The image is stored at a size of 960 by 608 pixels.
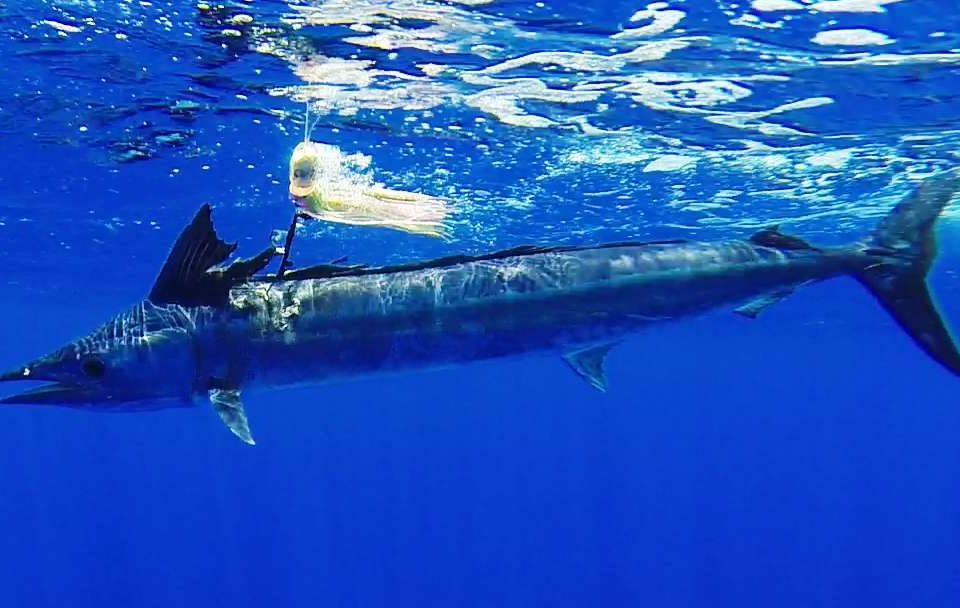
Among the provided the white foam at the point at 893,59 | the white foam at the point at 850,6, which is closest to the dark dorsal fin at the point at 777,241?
the white foam at the point at 850,6

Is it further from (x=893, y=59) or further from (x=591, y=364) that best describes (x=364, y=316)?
(x=893, y=59)

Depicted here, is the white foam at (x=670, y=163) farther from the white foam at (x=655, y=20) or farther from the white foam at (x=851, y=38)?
the white foam at (x=655, y=20)

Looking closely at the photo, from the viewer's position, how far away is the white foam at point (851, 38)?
9.54 metres

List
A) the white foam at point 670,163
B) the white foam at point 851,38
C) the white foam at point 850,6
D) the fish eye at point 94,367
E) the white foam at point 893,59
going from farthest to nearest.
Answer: the white foam at point 670,163 < the white foam at point 893,59 < the white foam at point 851,38 < the white foam at point 850,6 < the fish eye at point 94,367

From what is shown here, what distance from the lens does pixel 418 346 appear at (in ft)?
15.0

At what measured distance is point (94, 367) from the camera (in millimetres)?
4316

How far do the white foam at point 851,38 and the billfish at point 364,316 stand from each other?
17.4ft

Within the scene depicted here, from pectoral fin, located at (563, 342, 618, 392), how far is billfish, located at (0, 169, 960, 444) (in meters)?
0.02

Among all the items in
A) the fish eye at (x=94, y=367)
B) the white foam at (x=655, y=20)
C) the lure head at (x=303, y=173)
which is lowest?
the fish eye at (x=94, y=367)

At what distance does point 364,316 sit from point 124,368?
1313mm

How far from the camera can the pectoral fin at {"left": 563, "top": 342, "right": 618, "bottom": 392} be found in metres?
5.00

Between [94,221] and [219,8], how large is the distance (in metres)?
13.7

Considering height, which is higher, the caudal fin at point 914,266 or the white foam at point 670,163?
the white foam at point 670,163

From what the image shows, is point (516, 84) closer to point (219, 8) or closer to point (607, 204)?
point (219, 8)
